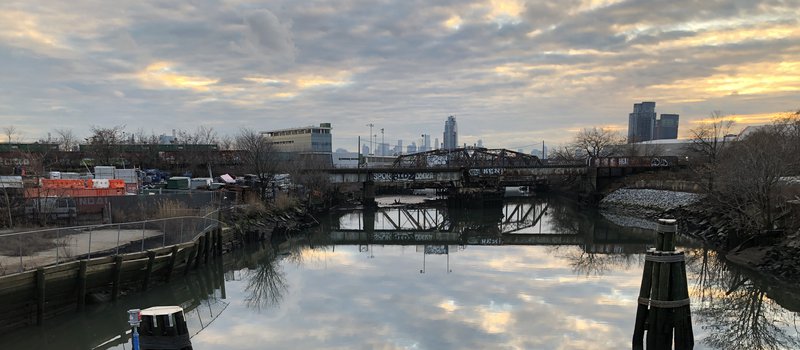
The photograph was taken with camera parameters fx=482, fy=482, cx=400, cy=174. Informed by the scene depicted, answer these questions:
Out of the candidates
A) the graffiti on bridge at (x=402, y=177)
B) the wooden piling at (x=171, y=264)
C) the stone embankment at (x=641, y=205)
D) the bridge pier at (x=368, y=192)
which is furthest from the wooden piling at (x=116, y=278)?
the graffiti on bridge at (x=402, y=177)

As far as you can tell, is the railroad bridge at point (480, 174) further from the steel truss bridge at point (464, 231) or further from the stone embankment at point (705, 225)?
the steel truss bridge at point (464, 231)

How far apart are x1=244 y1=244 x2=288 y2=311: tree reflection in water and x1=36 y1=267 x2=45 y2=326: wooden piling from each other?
678cm

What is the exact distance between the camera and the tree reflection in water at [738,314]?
1545 centimetres

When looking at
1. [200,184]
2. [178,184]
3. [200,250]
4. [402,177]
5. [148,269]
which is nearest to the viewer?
[148,269]

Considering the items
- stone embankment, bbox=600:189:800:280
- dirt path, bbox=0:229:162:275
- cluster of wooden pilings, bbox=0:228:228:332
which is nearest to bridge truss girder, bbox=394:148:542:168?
stone embankment, bbox=600:189:800:280

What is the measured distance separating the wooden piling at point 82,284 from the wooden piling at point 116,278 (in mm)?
1177

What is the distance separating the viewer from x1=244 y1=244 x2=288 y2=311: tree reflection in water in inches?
789

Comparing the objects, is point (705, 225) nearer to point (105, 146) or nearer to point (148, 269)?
point (148, 269)

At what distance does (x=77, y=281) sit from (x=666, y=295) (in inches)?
722

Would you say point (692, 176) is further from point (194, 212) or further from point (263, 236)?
point (194, 212)

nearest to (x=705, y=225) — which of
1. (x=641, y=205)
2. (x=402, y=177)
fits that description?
(x=641, y=205)

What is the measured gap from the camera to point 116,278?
17953 mm

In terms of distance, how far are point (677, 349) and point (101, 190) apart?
31.9m

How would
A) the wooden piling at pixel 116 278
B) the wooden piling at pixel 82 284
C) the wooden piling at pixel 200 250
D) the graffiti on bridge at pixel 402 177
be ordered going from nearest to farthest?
the wooden piling at pixel 82 284 < the wooden piling at pixel 116 278 < the wooden piling at pixel 200 250 < the graffiti on bridge at pixel 402 177
